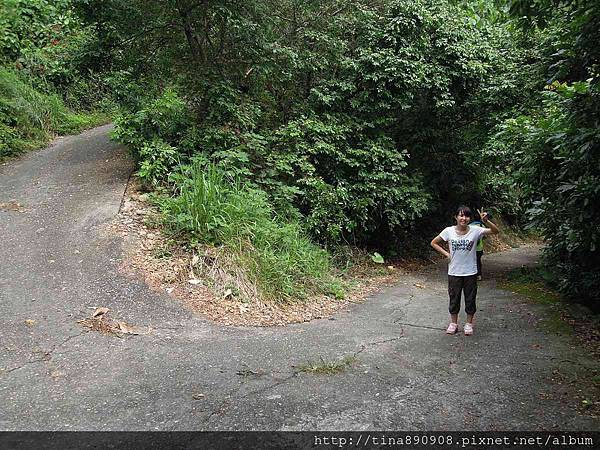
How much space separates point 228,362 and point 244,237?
2850 millimetres

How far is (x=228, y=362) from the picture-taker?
4.61 meters

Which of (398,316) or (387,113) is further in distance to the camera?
(387,113)

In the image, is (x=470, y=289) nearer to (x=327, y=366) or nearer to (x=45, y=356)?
(x=327, y=366)

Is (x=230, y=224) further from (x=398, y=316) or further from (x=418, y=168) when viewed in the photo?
(x=418, y=168)

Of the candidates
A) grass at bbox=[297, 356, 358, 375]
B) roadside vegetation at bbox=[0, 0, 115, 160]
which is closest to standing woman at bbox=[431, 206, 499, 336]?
grass at bbox=[297, 356, 358, 375]

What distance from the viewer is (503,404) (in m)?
3.73

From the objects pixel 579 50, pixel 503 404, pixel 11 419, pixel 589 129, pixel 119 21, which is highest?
pixel 119 21

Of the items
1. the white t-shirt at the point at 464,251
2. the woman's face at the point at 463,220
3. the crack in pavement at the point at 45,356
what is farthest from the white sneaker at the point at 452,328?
the crack in pavement at the point at 45,356

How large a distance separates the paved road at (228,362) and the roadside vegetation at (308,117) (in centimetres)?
126

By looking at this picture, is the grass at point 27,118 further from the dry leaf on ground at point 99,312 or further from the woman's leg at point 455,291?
the woman's leg at point 455,291

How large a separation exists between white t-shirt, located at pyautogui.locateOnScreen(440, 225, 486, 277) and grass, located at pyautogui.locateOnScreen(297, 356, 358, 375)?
1695mm

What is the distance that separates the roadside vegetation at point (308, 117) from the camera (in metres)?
7.32

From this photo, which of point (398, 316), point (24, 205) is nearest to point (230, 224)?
point (398, 316)

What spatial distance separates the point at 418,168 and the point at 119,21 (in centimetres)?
776
